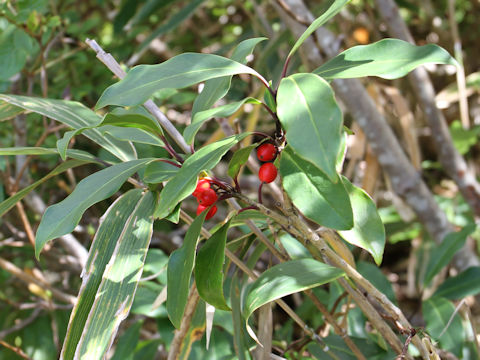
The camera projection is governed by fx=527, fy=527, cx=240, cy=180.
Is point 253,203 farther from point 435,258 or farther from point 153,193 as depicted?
point 435,258

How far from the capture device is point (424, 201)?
135cm

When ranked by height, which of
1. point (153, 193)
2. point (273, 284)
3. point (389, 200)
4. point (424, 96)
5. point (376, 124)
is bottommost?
point (389, 200)

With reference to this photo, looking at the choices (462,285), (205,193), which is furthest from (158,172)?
(462,285)

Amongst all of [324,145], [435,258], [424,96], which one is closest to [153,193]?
[324,145]

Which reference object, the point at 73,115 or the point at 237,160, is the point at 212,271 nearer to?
the point at 237,160

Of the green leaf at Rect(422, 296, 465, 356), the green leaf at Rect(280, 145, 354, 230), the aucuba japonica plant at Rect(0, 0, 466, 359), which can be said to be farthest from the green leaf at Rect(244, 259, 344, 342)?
the green leaf at Rect(422, 296, 465, 356)

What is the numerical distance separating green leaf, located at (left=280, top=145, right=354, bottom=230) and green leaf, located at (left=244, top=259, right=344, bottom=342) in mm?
110

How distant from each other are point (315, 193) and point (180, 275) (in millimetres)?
173

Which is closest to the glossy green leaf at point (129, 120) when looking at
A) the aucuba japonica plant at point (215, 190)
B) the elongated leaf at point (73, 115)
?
the aucuba japonica plant at point (215, 190)

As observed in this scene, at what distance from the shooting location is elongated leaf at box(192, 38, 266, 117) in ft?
1.93

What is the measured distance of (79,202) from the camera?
0.55 m

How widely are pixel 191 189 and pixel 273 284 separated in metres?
0.17

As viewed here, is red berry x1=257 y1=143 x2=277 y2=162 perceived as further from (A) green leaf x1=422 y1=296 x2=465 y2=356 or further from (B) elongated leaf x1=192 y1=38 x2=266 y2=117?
(A) green leaf x1=422 y1=296 x2=465 y2=356

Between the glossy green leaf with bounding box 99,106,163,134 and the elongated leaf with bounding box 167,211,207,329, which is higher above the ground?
the glossy green leaf with bounding box 99,106,163,134
